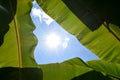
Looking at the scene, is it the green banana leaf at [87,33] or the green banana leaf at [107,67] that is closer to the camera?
the green banana leaf at [107,67]

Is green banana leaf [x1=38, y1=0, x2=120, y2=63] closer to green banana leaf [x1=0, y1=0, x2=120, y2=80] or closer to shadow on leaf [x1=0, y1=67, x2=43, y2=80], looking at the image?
green banana leaf [x1=0, y1=0, x2=120, y2=80]

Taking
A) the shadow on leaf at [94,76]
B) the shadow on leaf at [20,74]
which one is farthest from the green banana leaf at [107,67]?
the shadow on leaf at [20,74]

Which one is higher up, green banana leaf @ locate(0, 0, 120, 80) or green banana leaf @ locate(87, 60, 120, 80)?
green banana leaf @ locate(0, 0, 120, 80)

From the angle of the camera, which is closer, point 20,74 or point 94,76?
point 94,76

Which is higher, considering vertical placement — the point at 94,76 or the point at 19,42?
the point at 19,42

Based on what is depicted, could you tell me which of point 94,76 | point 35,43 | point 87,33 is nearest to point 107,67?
point 94,76

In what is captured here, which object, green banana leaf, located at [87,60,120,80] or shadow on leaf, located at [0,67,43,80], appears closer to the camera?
green banana leaf, located at [87,60,120,80]

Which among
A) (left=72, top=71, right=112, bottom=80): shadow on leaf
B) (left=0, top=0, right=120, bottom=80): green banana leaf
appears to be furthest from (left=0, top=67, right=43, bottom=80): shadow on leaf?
(left=72, top=71, right=112, bottom=80): shadow on leaf

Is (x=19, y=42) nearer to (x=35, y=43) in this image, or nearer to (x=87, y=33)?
(x=35, y=43)

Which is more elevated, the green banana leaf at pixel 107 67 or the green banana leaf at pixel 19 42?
the green banana leaf at pixel 19 42

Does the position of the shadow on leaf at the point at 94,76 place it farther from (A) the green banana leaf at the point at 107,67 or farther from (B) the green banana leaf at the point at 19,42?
(B) the green banana leaf at the point at 19,42

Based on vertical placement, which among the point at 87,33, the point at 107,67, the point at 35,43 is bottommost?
the point at 107,67

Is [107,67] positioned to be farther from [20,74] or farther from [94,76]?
[20,74]

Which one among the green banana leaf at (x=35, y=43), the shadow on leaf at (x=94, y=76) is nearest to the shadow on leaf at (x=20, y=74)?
the green banana leaf at (x=35, y=43)
